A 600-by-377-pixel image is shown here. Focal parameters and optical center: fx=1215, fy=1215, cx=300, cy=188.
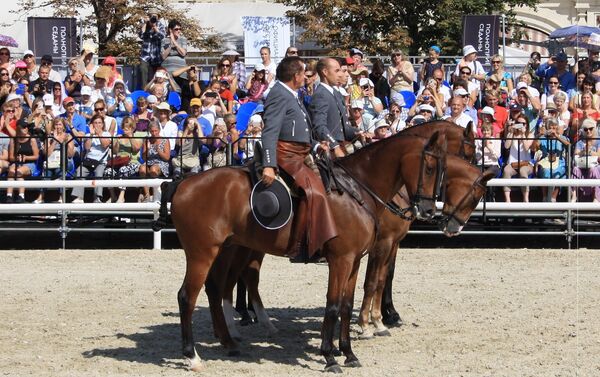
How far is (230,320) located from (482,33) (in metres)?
12.8

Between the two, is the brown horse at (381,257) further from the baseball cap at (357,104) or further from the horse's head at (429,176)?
the baseball cap at (357,104)

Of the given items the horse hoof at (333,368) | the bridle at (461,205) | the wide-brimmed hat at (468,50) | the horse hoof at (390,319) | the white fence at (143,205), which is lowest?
the horse hoof at (390,319)

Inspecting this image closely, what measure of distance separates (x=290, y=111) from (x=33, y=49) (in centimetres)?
1418

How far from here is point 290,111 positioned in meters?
9.78

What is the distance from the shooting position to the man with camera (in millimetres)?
20812

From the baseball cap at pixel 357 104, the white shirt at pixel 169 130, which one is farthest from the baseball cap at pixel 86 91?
the baseball cap at pixel 357 104

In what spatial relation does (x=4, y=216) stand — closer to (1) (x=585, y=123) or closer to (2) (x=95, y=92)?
(2) (x=95, y=92)

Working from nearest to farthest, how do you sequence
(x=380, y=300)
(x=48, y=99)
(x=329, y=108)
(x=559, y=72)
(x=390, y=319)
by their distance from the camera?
(x=329, y=108) < (x=380, y=300) < (x=390, y=319) < (x=48, y=99) < (x=559, y=72)

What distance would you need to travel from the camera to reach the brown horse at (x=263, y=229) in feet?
31.8

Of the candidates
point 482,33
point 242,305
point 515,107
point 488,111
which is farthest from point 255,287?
point 482,33

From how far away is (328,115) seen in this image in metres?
10.8

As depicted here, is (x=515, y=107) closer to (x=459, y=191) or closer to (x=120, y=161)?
(x=120, y=161)

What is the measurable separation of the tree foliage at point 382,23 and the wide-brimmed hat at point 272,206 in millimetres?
20725

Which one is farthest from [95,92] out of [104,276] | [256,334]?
[256,334]
